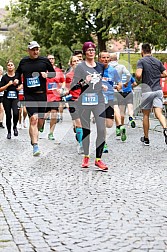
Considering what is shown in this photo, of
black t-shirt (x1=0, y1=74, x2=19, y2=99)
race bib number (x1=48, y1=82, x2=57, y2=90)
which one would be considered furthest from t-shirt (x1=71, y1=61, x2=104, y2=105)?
race bib number (x1=48, y1=82, x2=57, y2=90)

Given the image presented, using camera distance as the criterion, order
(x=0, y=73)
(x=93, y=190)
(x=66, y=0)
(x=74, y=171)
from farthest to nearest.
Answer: (x=66, y=0), (x=0, y=73), (x=74, y=171), (x=93, y=190)

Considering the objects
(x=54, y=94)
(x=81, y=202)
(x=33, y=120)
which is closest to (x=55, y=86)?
(x=54, y=94)

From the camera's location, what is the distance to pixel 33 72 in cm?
1148

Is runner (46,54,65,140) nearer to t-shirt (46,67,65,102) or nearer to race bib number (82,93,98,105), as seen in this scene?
t-shirt (46,67,65,102)

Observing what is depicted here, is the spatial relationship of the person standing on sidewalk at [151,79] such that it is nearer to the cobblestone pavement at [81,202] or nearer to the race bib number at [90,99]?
the cobblestone pavement at [81,202]

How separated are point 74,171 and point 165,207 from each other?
2.91 meters

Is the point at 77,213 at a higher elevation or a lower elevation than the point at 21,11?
lower

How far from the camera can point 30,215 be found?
632 cm

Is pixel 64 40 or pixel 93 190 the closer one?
pixel 93 190

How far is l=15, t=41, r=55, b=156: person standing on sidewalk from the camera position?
451 inches

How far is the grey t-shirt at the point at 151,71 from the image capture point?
41.4 feet

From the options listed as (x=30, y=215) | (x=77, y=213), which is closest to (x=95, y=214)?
(x=77, y=213)

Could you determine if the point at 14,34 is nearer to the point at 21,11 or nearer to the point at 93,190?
the point at 21,11

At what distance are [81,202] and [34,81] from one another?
4972 millimetres
